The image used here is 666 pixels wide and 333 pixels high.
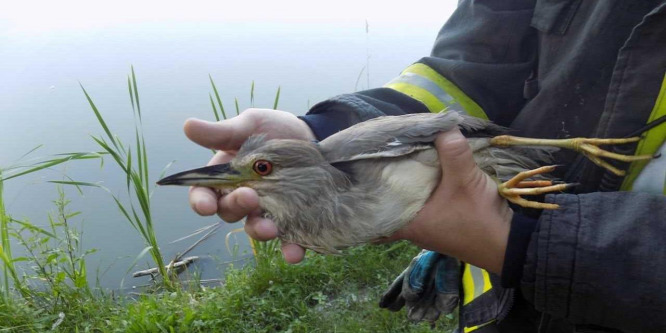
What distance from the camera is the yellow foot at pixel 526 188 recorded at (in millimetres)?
1821

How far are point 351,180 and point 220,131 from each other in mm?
535

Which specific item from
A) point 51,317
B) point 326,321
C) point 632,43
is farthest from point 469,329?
point 51,317

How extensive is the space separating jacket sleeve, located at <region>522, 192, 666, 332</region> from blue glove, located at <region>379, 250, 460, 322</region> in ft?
2.03

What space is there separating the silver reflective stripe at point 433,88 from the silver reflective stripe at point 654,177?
0.72m

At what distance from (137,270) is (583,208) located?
3610mm

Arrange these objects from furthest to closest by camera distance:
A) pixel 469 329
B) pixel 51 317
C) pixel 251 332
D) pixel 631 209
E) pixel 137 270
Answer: pixel 137 270 → pixel 51 317 → pixel 251 332 → pixel 469 329 → pixel 631 209

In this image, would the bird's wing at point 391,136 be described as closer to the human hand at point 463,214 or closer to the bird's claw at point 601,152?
the human hand at point 463,214

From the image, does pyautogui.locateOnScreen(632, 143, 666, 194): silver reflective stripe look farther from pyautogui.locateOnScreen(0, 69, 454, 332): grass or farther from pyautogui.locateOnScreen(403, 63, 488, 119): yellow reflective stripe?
pyautogui.locateOnScreen(0, 69, 454, 332): grass

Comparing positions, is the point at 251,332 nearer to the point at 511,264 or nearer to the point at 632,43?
the point at 511,264

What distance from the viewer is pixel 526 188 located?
74.1 inches

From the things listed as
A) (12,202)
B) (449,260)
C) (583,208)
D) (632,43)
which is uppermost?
(632,43)

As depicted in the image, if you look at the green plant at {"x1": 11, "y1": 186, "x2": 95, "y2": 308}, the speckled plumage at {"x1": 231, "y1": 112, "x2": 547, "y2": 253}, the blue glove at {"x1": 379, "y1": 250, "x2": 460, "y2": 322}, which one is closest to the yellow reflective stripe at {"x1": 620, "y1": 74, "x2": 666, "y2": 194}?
the speckled plumage at {"x1": 231, "y1": 112, "x2": 547, "y2": 253}

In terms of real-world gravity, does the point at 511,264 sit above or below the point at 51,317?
above

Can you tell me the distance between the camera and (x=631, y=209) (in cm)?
156
